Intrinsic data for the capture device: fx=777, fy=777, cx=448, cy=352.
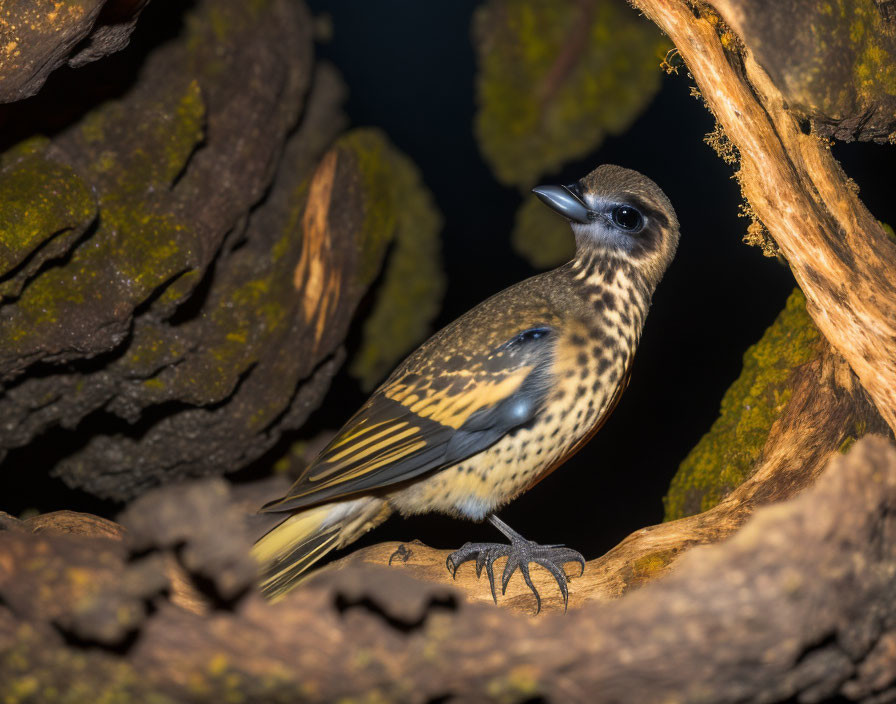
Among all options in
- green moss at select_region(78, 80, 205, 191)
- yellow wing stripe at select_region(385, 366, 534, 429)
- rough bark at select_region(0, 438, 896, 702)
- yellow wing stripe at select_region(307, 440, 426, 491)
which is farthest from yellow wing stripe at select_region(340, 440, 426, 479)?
green moss at select_region(78, 80, 205, 191)

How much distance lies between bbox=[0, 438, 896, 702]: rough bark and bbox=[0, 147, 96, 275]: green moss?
155cm

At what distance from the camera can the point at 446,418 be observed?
2.67 m

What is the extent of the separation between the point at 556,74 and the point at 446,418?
3.07 meters

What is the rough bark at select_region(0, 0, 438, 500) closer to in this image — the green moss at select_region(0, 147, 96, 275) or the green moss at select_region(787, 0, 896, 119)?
the green moss at select_region(0, 147, 96, 275)

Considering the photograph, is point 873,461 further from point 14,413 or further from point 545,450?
point 14,413

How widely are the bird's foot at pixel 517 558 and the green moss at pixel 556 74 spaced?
281 cm


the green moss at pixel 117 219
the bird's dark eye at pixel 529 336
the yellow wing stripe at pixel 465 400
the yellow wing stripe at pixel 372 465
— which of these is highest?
the green moss at pixel 117 219

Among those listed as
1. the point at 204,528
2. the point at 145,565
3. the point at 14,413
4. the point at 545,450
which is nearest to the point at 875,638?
the point at 545,450

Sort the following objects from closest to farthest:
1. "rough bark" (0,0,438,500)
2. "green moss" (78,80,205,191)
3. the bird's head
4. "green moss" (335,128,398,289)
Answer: the bird's head < "rough bark" (0,0,438,500) < "green moss" (78,80,205,191) < "green moss" (335,128,398,289)

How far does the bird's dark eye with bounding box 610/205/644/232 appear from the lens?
286 cm

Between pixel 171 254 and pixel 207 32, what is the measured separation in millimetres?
1216

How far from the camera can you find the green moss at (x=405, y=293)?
5.04 meters

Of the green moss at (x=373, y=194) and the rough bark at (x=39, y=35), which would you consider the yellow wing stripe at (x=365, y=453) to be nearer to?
the rough bark at (x=39, y=35)

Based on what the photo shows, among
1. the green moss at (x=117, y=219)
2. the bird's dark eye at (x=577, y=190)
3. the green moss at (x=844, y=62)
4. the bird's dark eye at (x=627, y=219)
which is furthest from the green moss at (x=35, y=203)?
the green moss at (x=844, y=62)
